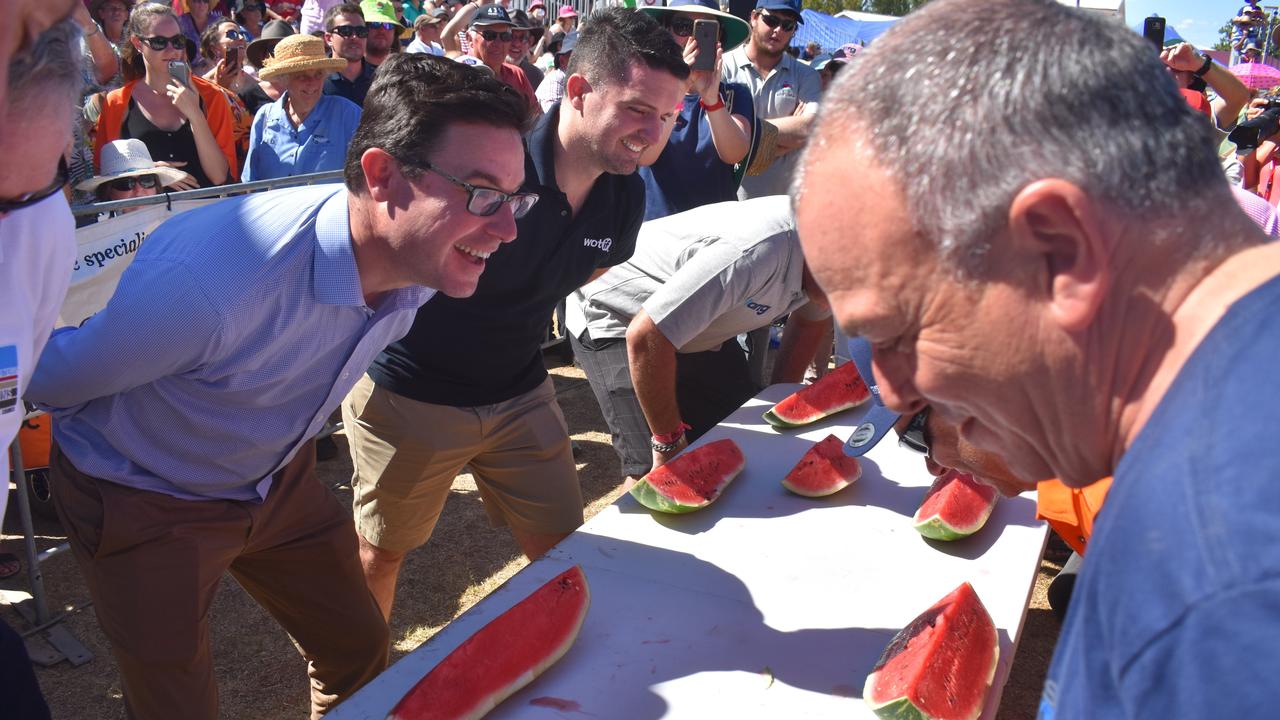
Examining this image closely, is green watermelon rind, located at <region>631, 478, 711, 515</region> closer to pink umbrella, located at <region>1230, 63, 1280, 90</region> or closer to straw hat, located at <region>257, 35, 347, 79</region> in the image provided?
straw hat, located at <region>257, 35, 347, 79</region>

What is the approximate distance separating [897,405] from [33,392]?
200 centimetres

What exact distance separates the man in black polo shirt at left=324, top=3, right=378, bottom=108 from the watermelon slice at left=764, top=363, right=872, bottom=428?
424 centimetres

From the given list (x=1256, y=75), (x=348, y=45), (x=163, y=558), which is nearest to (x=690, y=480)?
(x=163, y=558)

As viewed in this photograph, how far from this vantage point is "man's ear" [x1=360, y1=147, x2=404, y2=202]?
8.05ft

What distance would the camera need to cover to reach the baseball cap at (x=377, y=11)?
24.6ft

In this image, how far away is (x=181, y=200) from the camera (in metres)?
4.59

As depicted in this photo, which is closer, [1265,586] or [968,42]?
[1265,586]

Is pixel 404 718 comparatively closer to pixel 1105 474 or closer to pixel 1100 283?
pixel 1105 474

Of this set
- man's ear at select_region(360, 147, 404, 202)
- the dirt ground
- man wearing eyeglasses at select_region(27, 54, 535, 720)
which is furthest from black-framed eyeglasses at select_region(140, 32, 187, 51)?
man's ear at select_region(360, 147, 404, 202)

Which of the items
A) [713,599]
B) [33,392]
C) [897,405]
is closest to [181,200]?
[33,392]

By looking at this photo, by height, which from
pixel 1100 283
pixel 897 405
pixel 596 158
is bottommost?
pixel 596 158

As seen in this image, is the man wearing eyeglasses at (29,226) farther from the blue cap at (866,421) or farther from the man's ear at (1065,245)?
the blue cap at (866,421)

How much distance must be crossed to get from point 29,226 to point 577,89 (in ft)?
6.65

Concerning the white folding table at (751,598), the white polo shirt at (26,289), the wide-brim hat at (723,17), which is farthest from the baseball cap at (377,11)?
the white polo shirt at (26,289)
